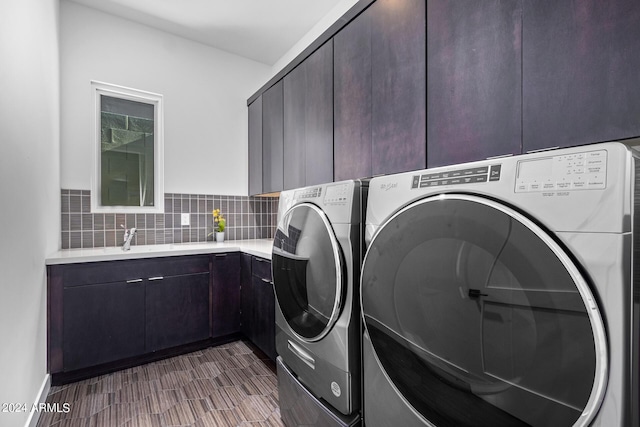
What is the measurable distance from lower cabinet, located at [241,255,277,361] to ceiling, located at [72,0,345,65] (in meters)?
2.12

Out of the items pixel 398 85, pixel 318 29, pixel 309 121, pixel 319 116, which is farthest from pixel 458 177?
pixel 318 29

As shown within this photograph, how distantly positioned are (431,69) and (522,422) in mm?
1317

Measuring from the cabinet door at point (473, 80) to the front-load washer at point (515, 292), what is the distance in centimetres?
48

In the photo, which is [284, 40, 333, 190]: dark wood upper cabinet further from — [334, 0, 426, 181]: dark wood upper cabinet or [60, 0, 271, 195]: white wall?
[60, 0, 271, 195]: white wall

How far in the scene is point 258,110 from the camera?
314 centimetres

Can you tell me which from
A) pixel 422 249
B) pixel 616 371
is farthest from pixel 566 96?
pixel 616 371

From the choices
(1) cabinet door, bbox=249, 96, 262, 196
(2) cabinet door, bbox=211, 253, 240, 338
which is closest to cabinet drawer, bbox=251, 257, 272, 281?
(2) cabinet door, bbox=211, 253, 240, 338

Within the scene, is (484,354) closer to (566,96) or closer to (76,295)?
(566,96)

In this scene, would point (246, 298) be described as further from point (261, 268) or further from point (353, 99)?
point (353, 99)

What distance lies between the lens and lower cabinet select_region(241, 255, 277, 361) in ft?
7.16

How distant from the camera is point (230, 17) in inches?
107

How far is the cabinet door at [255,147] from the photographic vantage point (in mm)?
3117

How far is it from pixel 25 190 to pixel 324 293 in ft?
5.24

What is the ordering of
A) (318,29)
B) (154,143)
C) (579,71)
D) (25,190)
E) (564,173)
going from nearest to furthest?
(564,173)
(579,71)
(25,190)
(318,29)
(154,143)
